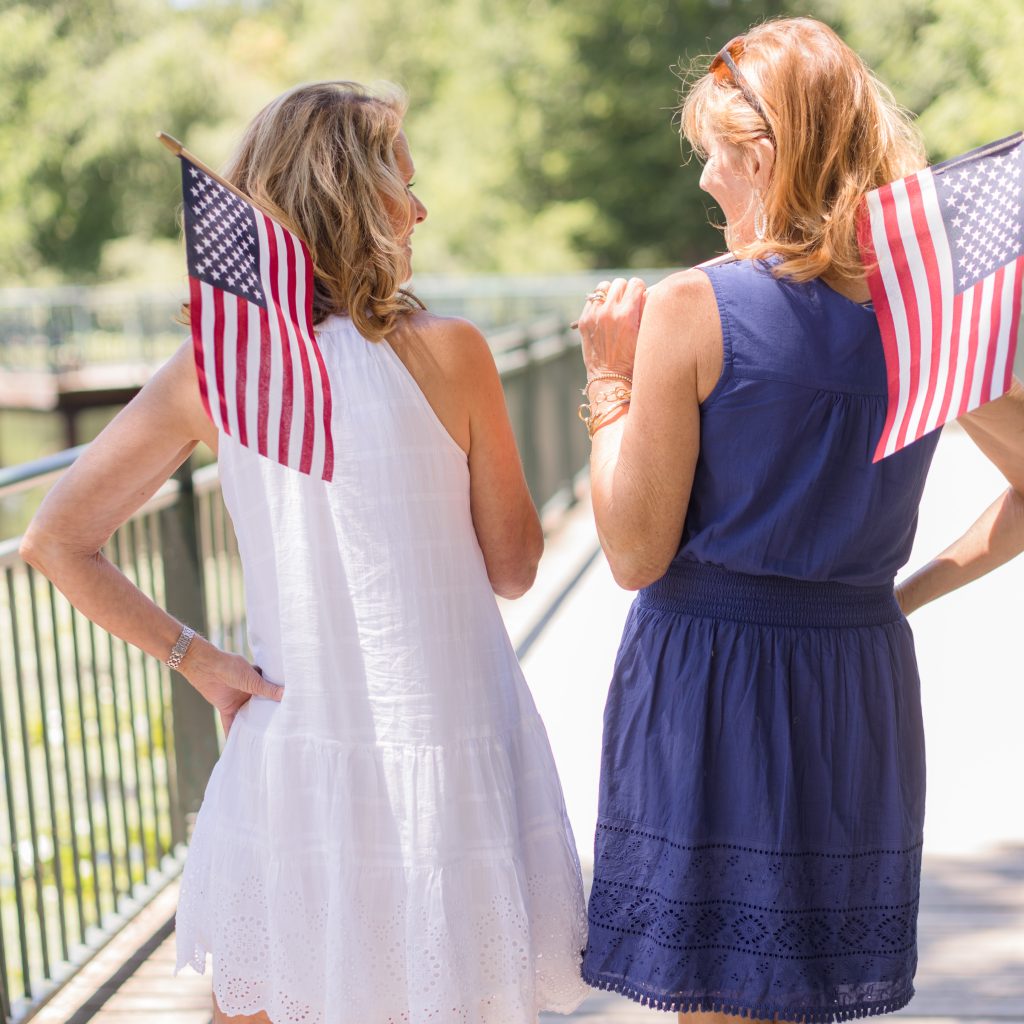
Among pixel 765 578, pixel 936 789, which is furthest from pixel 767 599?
pixel 936 789

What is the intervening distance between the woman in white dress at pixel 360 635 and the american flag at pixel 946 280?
0.57m

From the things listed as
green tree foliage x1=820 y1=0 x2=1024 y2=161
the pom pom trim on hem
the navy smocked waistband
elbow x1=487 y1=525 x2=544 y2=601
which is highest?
green tree foliage x1=820 y1=0 x2=1024 y2=161

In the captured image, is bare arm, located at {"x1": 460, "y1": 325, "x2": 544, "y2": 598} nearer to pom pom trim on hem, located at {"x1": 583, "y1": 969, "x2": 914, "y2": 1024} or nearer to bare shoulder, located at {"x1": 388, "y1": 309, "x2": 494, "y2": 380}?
bare shoulder, located at {"x1": 388, "y1": 309, "x2": 494, "y2": 380}

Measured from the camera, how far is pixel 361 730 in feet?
6.75

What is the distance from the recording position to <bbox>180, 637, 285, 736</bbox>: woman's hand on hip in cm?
211

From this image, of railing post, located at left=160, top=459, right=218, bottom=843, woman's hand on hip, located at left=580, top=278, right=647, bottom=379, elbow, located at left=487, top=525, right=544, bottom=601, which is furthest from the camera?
railing post, located at left=160, top=459, right=218, bottom=843

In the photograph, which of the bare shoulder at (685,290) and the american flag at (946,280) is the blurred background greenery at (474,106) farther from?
the bare shoulder at (685,290)

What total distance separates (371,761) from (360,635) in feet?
0.61

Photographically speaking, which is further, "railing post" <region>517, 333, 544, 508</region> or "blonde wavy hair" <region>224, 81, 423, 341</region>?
"railing post" <region>517, 333, 544, 508</region>

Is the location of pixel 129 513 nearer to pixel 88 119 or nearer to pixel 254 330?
pixel 254 330

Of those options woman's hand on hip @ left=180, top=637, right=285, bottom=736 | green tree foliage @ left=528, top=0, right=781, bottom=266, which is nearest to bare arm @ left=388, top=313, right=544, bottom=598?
woman's hand on hip @ left=180, top=637, right=285, bottom=736

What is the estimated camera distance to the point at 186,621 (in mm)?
4074

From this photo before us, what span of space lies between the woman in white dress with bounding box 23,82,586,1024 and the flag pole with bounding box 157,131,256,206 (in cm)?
9

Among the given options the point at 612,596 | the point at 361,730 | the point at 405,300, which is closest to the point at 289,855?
the point at 361,730
